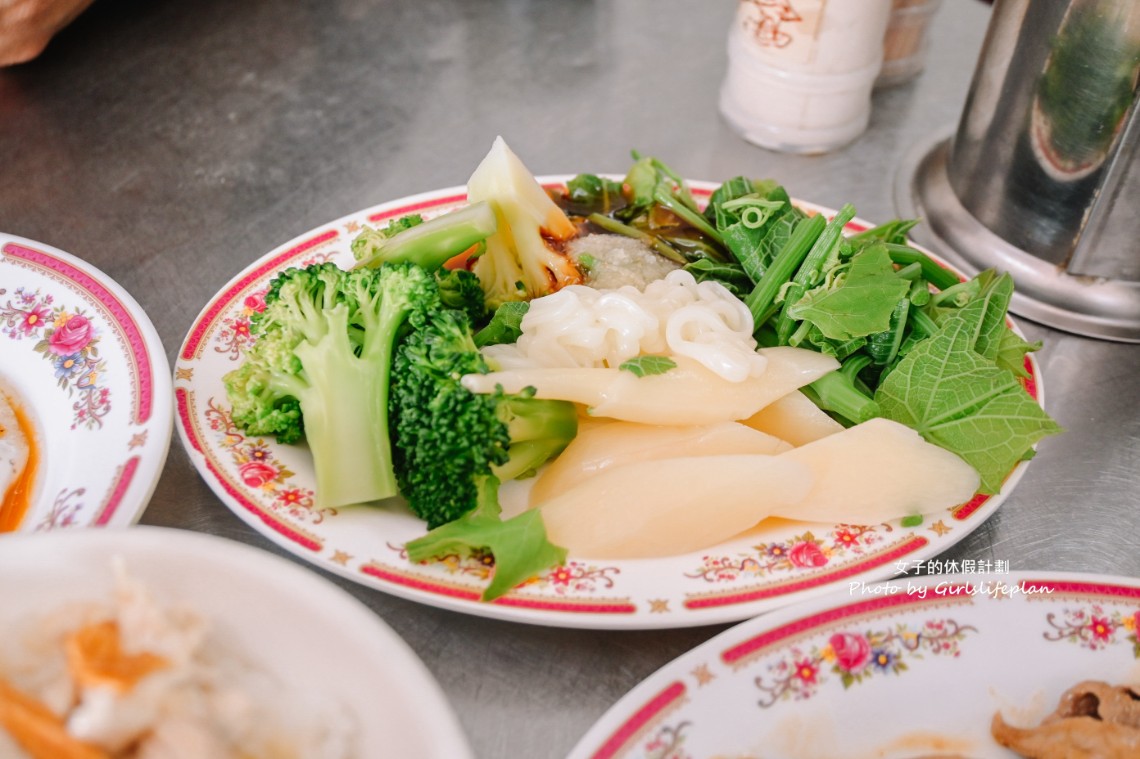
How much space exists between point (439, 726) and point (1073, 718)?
0.82 metres

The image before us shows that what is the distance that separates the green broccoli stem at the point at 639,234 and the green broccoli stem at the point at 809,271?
25 cm

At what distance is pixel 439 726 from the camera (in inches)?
31.8

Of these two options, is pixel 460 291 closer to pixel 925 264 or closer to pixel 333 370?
pixel 333 370

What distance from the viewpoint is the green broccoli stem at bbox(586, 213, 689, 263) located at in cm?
178

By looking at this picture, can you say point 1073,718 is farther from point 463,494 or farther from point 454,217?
point 454,217

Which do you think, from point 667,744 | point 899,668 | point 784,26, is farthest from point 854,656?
point 784,26

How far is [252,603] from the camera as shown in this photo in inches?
35.4

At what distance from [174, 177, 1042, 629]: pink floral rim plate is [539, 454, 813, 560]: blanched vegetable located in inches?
1.1

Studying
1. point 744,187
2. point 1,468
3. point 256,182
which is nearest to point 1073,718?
point 744,187

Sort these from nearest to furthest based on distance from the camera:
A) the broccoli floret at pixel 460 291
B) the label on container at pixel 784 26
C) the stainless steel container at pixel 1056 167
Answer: the broccoli floret at pixel 460 291
the stainless steel container at pixel 1056 167
the label on container at pixel 784 26

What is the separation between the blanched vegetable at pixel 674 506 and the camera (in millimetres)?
1280

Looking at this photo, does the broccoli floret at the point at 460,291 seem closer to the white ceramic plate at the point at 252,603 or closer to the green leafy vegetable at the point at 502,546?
the green leafy vegetable at the point at 502,546

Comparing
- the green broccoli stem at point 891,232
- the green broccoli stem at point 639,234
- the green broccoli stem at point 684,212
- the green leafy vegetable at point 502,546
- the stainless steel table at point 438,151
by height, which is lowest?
the stainless steel table at point 438,151

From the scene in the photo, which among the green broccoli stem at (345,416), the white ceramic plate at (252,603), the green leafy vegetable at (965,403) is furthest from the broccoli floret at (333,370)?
the green leafy vegetable at (965,403)
